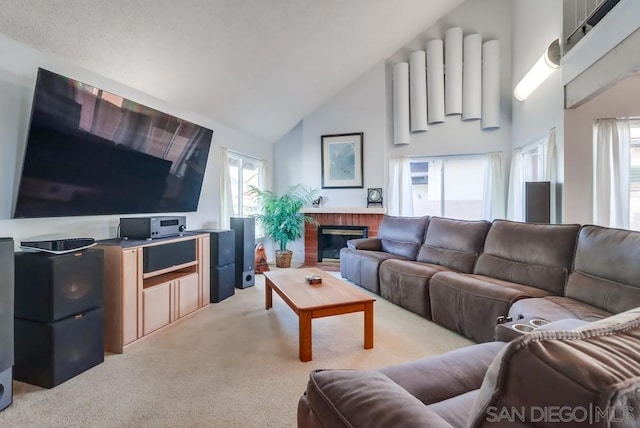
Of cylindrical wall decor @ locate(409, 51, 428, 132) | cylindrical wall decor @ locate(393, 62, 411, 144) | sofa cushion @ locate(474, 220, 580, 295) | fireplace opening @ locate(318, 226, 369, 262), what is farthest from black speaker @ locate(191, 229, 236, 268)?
cylindrical wall decor @ locate(409, 51, 428, 132)

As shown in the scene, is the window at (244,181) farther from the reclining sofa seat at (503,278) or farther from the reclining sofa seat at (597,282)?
the reclining sofa seat at (597,282)

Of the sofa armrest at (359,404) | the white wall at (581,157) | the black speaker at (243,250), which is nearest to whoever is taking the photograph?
the sofa armrest at (359,404)

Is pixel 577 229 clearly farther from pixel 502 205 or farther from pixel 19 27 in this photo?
pixel 19 27

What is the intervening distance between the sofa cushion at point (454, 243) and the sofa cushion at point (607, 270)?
3.14 ft

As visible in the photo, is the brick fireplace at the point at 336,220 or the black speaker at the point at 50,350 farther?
the brick fireplace at the point at 336,220

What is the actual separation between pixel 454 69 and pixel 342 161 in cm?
234

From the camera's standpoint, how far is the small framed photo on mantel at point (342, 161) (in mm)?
5695

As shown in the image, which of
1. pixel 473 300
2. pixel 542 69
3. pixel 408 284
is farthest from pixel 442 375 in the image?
pixel 542 69

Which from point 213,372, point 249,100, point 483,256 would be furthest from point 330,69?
point 213,372

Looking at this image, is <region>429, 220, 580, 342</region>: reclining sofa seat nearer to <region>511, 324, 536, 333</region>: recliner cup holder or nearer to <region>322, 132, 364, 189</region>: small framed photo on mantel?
<region>511, 324, 536, 333</region>: recliner cup holder

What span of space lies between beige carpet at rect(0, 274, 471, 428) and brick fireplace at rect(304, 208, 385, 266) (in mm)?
2429

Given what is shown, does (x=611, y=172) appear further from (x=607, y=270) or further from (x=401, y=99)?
(x=401, y=99)

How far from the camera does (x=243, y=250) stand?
13.7 ft

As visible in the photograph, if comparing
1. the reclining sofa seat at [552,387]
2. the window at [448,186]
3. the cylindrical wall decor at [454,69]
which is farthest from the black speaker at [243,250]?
the cylindrical wall decor at [454,69]
